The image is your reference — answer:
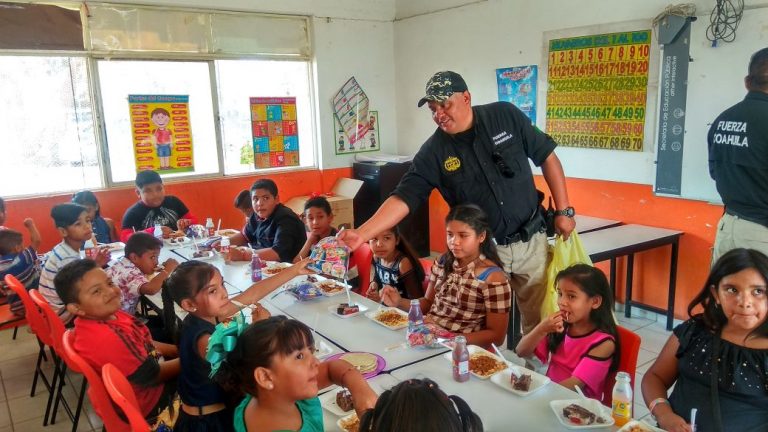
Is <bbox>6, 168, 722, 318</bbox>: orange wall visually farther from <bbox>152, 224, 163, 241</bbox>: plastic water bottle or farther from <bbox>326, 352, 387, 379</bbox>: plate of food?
<bbox>326, 352, 387, 379</bbox>: plate of food

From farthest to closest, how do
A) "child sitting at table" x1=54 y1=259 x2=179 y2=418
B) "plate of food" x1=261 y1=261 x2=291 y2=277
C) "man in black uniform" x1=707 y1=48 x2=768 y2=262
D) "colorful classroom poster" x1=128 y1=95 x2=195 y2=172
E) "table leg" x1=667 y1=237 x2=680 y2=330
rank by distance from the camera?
1. "colorful classroom poster" x1=128 y1=95 x2=195 y2=172
2. "table leg" x1=667 y1=237 x2=680 y2=330
3. "plate of food" x1=261 y1=261 x2=291 y2=277
4. "man in black uniform" x1=707 y1=48 x2=768 y2=262
5. "child sitting at table" x1=54 y1=259 x2=179 y2=418

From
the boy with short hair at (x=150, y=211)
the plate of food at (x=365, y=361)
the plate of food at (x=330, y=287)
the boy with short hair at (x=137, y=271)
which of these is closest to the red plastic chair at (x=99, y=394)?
the plate of food at (x=365, y=361)

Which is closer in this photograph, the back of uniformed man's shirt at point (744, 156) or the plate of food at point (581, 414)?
the plate of food at point (581, 414)

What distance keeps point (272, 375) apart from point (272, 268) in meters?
2.18

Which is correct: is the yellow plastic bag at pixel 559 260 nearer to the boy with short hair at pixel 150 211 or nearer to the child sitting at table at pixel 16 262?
the boy with short hair at pixel 150 211

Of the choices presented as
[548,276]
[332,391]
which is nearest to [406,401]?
[332,391]

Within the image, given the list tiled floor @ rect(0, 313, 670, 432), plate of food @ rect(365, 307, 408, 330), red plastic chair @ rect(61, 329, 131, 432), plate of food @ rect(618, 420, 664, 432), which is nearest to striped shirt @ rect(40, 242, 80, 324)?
tiled floor @ rect(0, 313, 670, 432)

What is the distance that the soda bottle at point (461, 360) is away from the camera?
201cm

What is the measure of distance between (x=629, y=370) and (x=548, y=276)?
0.85 meters

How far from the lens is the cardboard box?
6340 millimetres

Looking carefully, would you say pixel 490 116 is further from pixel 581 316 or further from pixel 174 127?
pixel 174 127

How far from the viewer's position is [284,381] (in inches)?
64.1

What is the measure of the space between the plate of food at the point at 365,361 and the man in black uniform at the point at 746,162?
2.36 metres

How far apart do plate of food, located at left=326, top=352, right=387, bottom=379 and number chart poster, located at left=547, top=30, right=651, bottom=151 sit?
10.6 ft
